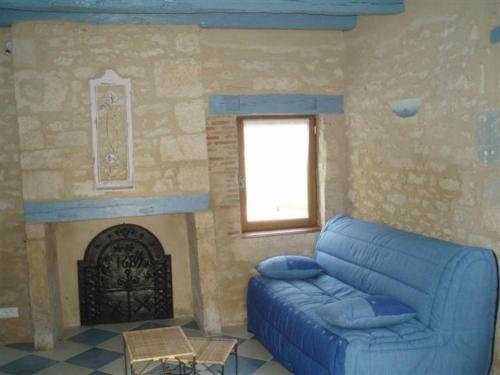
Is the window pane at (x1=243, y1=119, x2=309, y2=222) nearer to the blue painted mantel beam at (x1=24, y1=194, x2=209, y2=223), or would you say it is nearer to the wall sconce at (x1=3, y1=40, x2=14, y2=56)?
the blue painted mantel beam at (x1=24, y1=194, x2=209, y2=223)

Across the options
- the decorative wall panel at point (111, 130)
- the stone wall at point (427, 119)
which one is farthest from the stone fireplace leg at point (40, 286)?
the stone wall at point (427, 119)

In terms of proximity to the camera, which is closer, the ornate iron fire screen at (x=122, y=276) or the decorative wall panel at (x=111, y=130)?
the decorative wall panel at (x=111, y=130)

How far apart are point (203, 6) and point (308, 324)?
8.06ft

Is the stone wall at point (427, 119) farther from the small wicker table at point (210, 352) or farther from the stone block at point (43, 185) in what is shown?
the stone block at point (43, 185)

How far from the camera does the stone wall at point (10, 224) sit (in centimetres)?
489

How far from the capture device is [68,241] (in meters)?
5.36

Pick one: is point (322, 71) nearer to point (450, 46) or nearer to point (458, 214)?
point (450, 46)

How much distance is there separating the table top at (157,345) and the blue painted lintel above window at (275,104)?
2.16 meters

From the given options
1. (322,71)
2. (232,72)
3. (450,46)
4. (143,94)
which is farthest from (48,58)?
(450,46)

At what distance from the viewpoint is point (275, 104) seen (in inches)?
209

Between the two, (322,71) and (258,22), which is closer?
(258,22)

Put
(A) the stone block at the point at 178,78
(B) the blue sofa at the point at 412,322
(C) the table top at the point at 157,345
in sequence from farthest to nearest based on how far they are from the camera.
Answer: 1. (A) the stone block at the point at 178,78
2. (C) the table top at the point at 157,345
3. (B) the blue sofa at the point at 412,322

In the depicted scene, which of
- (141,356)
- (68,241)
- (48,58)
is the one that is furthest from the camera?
(68,241)

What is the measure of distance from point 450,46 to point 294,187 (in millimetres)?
2246
